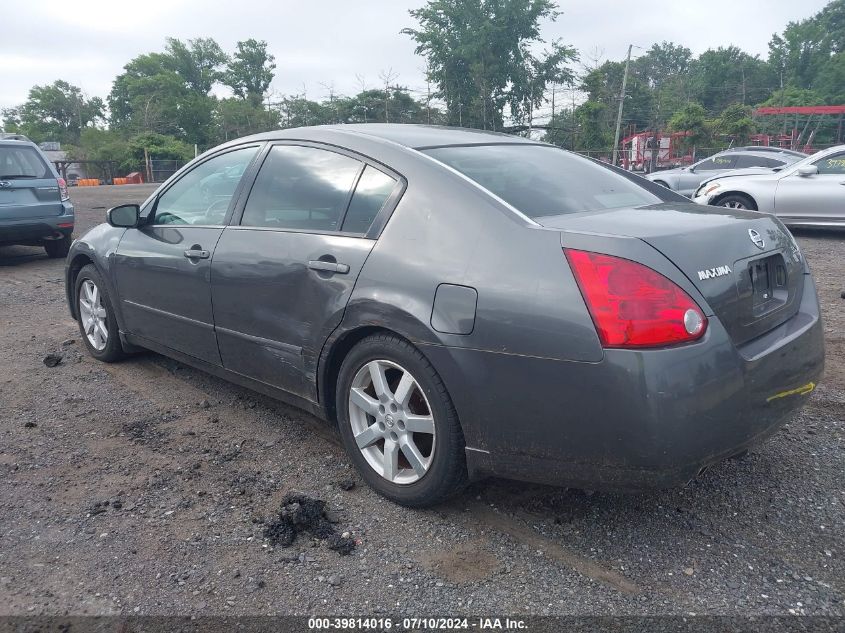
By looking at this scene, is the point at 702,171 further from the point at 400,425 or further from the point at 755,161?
the point at 400,425

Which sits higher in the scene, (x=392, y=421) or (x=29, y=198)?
(x=29, y=198)

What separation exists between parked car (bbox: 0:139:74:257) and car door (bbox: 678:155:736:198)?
41.5 feet

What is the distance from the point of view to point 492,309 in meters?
2.62

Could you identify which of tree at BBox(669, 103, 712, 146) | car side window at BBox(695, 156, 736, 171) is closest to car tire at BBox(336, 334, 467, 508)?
car side window at BBox(695, 156, 736, 171)

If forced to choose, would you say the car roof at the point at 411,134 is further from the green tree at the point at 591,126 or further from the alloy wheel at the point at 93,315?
the green tree at the point at 591,126

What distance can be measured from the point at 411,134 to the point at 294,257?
0.87 meters

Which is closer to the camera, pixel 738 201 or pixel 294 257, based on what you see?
pixel 294 257

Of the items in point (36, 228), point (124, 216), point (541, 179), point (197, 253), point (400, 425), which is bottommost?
point (36, 228)

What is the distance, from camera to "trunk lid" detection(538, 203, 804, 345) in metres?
2.57

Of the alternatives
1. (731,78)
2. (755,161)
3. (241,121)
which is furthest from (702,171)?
(731,78)

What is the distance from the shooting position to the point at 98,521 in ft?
9.95

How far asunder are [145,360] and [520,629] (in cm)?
381

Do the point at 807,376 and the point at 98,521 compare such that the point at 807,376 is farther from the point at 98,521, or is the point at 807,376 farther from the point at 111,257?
the point at 111,257

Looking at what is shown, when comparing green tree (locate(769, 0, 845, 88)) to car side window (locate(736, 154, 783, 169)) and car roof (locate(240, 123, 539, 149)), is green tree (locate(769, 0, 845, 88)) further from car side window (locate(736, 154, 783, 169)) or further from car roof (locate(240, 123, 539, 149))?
car roof (locate(240, 123, 539, 149))
